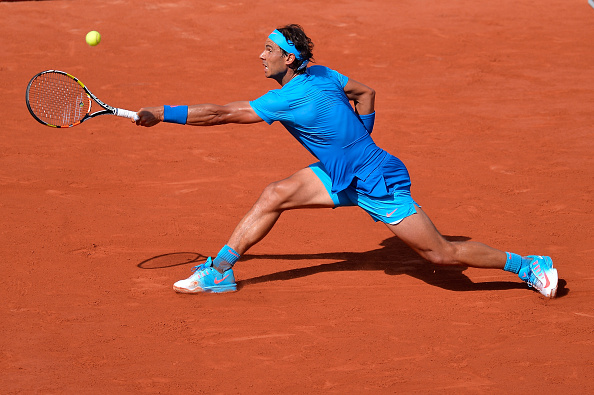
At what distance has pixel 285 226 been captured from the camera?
6902mm

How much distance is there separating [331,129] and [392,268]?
4.59 ft

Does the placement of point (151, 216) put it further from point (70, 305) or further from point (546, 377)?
point (546, 377)

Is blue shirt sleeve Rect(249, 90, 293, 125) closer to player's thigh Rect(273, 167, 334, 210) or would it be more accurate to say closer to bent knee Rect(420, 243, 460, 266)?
player's thigh Rect(273, 167, 334, 210)

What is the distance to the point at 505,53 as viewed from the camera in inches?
481

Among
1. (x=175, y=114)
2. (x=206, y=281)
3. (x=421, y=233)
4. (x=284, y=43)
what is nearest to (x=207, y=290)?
(x=206, y=281)

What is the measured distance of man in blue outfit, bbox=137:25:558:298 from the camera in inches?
207

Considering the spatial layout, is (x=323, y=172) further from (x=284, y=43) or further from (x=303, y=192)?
(x=284, y=43)

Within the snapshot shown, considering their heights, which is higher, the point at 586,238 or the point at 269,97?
the point at 269,97

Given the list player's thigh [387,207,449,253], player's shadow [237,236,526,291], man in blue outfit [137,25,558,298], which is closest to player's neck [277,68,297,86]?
man in blue outfit [137,25,558,298]

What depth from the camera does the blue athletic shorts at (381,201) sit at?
17.4 ft

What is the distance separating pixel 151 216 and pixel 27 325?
Answer: 2.03 meters

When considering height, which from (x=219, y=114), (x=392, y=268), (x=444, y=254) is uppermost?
(x=219, y=114)

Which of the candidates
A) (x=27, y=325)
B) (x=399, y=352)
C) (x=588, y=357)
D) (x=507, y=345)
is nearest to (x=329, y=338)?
(x=399, y=352)

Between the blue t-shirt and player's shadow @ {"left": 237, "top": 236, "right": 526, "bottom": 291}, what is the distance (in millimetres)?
935
